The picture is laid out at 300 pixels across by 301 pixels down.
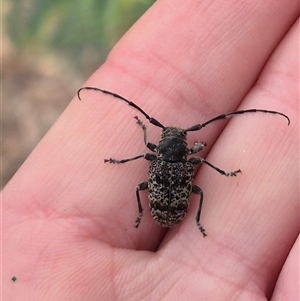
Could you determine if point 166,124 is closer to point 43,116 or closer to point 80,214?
point 80,214

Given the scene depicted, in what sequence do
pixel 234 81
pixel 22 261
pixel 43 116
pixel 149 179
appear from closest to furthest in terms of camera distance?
pixel 22 261 < pixel 149 179 < pixel 234 81 < pixel 43 116

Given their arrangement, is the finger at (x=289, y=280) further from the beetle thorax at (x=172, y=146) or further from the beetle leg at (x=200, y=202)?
the beetle thorax at (x=172, y=146)

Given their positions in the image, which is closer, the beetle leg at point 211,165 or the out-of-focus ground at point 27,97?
the beetle leg at point 211,165

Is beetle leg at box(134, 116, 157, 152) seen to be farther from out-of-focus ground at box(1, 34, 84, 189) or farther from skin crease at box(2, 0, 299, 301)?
out-of-focus ground at box(1, 34, 84, 189)

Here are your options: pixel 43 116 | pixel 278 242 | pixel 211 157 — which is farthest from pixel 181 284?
pixel 43 116

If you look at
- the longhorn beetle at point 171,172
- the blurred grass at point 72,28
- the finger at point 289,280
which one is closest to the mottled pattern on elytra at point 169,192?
the longhorn beetle at point 171,172
